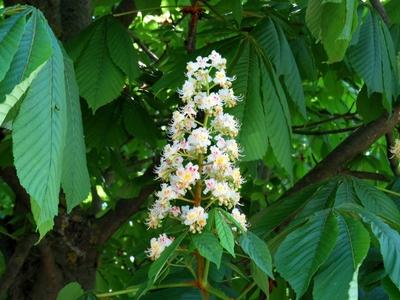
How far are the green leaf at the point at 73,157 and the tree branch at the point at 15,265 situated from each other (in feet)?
3.25

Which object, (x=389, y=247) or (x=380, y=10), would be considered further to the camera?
(x=380, y=10)

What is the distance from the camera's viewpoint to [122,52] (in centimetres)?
175

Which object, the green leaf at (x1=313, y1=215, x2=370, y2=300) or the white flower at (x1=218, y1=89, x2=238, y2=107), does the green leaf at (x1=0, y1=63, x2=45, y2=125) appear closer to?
the white flower at (x1=218, y1=89, x2=238, y2=107)

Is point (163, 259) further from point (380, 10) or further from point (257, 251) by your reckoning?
point (380, 10)

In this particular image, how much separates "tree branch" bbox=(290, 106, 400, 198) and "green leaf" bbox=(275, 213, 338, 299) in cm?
87

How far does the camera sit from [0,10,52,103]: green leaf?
3.02 feet

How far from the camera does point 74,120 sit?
1152 mm

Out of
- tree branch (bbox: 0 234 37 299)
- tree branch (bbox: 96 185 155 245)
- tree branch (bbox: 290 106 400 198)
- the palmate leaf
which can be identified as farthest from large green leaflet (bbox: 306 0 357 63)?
tree branch (bbox: 0 234 37 299)

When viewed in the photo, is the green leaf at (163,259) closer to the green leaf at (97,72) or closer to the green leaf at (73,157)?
the green leaf at (73,157)

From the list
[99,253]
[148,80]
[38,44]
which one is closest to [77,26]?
[148,80]

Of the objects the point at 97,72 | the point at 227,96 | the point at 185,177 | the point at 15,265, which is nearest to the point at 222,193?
the point at 185,177

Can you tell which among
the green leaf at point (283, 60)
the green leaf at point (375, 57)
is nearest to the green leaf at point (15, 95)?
the green leaf at point (283, 60)

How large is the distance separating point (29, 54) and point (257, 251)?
44 cm

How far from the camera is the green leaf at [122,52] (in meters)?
1.74
